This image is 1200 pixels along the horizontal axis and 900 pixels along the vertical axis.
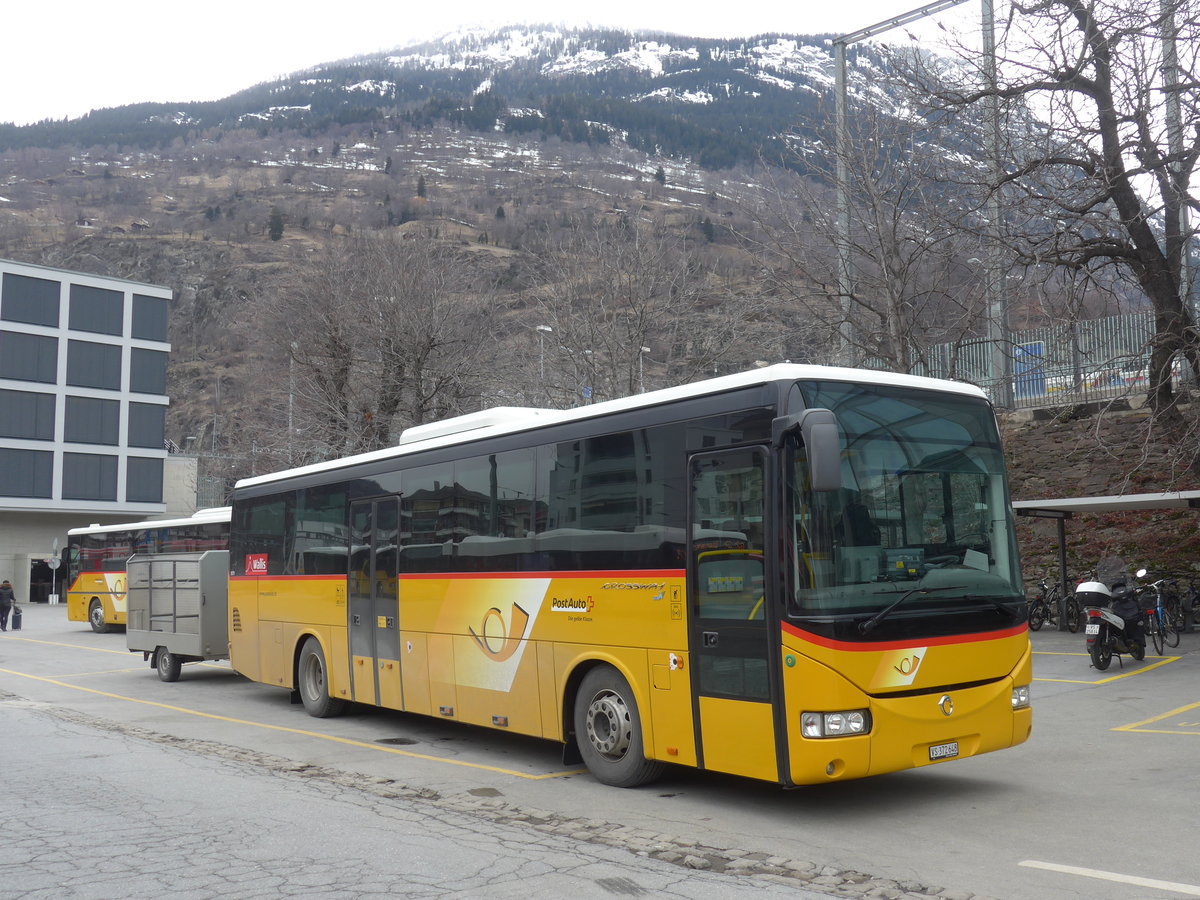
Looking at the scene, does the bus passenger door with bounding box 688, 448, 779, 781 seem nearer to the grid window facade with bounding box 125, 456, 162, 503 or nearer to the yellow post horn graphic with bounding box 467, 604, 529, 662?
the yellow post horn graphic with bounding box 467, 604, 529, 662

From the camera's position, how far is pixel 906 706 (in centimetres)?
758

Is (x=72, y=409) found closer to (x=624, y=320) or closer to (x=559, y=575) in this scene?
(x=624, y=320)

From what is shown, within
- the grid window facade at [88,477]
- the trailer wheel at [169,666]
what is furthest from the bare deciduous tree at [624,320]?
the grid window facade at [88,477]

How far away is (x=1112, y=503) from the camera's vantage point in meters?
17.9

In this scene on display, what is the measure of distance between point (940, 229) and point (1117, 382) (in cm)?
697

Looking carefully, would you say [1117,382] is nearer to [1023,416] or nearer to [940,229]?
[1023,416]

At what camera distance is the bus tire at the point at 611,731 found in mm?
8750

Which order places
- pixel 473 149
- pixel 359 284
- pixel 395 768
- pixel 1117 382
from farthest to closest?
pixel 473 149
pixel 359 284
pixel 1117 382
pixel 395 768

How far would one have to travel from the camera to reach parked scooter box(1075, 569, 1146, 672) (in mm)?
15102

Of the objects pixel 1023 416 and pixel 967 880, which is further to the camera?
pixel 1023 416

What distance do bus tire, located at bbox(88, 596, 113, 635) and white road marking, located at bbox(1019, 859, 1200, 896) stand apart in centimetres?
3307

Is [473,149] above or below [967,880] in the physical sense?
above

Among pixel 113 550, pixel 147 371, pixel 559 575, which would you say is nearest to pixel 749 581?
pixel 559 575

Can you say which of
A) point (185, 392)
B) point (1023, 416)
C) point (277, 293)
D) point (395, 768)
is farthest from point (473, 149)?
point (395, 768)
